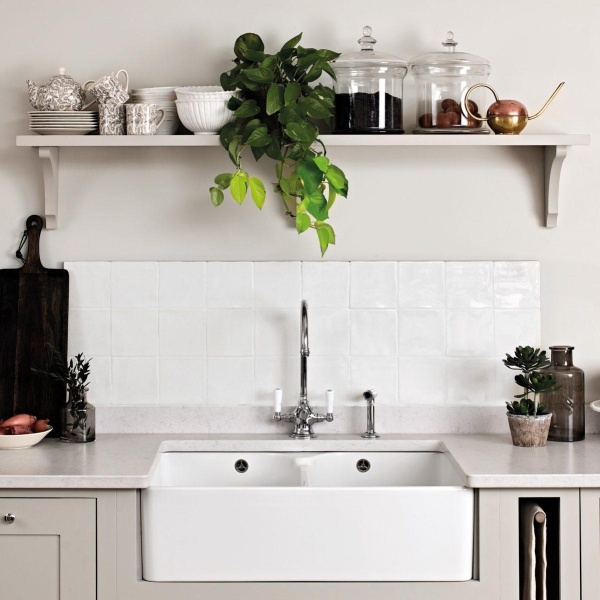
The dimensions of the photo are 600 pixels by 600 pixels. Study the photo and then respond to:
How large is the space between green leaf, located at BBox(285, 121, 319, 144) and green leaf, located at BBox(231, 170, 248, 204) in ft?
0.58

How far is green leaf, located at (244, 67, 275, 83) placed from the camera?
232cm

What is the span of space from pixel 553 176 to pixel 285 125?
0.80 m

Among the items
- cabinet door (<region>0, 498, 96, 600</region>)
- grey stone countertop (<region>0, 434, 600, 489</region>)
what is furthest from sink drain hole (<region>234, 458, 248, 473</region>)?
cabinet door (<region>0, 498, 96, 600</region>)

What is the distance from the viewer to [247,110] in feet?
7.68

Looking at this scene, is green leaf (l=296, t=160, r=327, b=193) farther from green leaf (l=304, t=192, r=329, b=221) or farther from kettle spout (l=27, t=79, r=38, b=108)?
kettle spout (l=27, t=79, r=38, b=108)

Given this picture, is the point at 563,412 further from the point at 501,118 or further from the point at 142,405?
the point at 142,405

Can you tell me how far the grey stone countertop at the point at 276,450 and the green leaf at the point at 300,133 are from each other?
0.84 meters

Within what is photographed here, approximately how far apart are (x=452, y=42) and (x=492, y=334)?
2.79 feet

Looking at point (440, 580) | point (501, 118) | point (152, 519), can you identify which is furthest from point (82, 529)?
point (501, 118)

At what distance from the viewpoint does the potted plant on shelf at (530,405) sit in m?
2.32

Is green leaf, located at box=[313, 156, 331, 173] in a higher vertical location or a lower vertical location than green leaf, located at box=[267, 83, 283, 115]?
lower

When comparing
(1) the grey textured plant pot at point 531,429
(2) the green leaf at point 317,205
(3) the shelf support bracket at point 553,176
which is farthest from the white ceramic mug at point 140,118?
(1) the grey textured plant pot at point 531,429

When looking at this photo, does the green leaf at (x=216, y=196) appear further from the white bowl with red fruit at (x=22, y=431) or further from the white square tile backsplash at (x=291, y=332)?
the white bowl with red fruit at (x=22, y=431)

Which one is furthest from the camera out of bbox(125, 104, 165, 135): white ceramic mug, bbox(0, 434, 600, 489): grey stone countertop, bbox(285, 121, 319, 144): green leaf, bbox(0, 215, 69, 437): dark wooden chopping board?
bbox(0, 215, 69, 437): dark wooden chopping board
